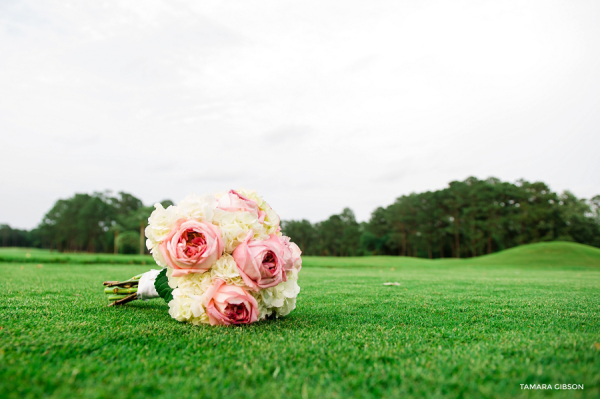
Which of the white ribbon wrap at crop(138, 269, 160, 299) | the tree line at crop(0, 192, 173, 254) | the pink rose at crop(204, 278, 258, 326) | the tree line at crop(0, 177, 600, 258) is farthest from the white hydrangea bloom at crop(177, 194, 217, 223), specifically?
the tree line at crop(0, 192, 173, 254)

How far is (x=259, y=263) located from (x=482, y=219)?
2111 inches

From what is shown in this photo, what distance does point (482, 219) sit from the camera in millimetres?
48375

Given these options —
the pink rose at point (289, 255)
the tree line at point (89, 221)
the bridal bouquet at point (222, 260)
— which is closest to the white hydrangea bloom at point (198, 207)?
the bridal bouquet at point (222, 260)

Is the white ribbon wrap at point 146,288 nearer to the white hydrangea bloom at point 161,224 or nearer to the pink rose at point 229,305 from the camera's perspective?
the white hydrangea bloom at point 161,224

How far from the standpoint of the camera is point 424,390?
1.24m

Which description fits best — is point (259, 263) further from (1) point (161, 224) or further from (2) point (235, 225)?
(1) point (161, 224)

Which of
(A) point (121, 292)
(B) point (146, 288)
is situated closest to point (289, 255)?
(B) point (146, 288)

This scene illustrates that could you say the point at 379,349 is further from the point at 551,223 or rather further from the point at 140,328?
the point at 551,223

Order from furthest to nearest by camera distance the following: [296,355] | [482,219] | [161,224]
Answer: [482,219] → [161,224] → [296,355]

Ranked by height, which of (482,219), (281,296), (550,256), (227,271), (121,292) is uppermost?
(482,219)

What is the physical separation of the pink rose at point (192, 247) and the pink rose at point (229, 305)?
186 mm

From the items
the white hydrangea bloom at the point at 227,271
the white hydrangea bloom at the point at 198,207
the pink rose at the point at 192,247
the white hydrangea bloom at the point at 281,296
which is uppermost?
the white hydrangea bloom at the point at 198,207

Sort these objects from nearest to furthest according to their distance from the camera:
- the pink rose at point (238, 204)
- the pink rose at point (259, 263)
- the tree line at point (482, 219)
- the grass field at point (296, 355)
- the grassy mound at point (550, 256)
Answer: the grass field at point (296, 355)
the pink rose at point (259, 263)
the pink rose at point (238, 204)
the grassy mound at point (550, 256)
the tree line at point (482, 219)

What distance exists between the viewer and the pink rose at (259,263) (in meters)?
2.28
